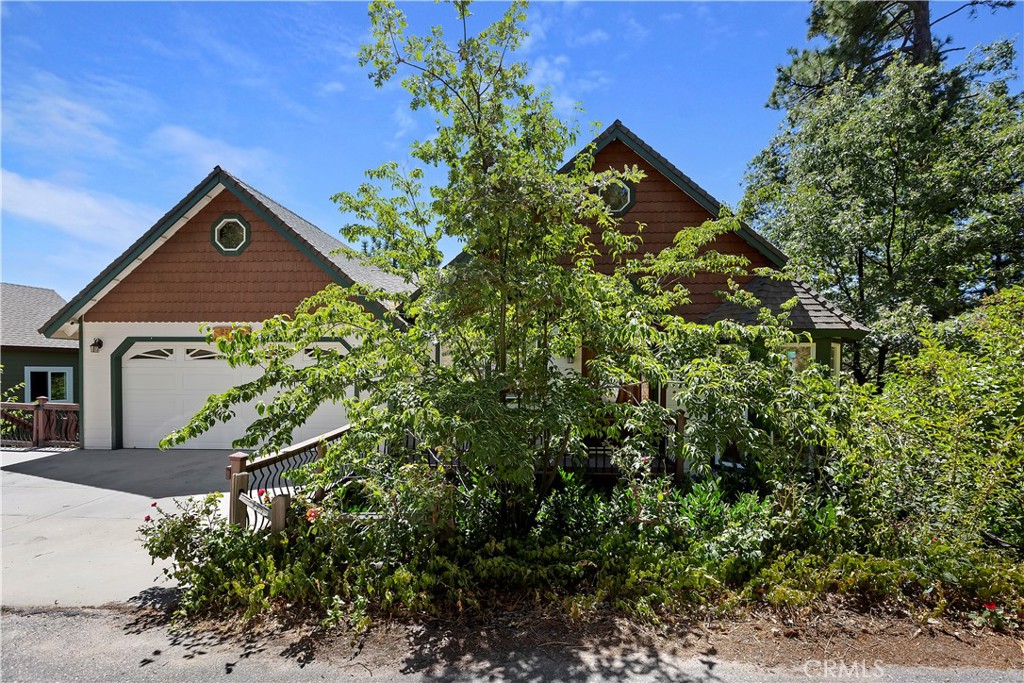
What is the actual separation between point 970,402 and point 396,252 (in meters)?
5.47

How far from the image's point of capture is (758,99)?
1939 centimetres

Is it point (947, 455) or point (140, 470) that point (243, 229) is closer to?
point (140, 470)

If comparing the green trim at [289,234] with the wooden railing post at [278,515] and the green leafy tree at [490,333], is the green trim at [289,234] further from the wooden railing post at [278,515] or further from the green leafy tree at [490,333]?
the wooden railing post at [278,515]

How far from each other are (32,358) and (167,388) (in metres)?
9.73

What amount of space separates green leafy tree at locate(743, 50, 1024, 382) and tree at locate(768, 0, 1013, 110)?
272 cm

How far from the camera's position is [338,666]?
330 cm

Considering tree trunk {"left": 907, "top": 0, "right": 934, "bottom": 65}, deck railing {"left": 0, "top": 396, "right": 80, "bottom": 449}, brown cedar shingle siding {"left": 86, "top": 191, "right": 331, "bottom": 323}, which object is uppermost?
tree trunk {"left": 907, "top": 0, "right": 934, "bottom": 65}

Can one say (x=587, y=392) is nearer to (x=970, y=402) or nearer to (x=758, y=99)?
(x=970, y=402)

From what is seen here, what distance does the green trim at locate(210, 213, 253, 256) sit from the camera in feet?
35.0

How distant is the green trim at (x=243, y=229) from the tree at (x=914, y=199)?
1132 cm

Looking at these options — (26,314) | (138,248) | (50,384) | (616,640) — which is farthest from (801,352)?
(26,314)

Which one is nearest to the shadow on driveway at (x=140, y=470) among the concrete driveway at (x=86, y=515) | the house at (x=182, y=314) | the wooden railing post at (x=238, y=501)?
the concrete driveway at (x=86, y=515)

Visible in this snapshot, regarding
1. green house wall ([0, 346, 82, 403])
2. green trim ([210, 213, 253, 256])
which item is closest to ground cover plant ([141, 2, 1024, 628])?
green trim ([210, 213, 253, 256])

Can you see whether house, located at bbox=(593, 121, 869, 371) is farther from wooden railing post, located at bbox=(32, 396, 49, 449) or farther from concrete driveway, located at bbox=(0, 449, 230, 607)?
wooden railing post, located at bbox=(32, 396, 49, 449)
